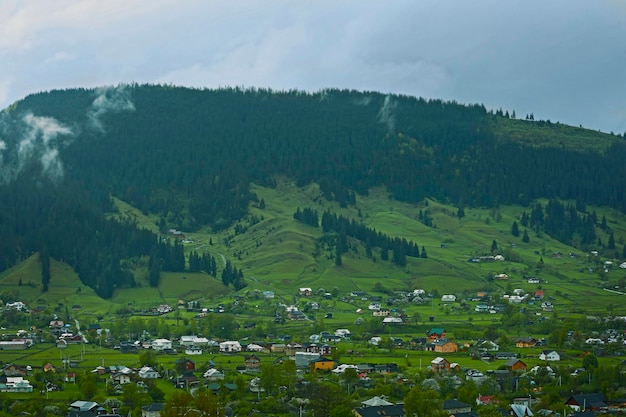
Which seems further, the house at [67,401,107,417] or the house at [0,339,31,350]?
the house at [0,339,31,350]

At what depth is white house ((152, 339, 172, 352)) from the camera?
119 m

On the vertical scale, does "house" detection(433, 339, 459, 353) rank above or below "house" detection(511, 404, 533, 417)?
below

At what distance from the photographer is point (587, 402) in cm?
8200

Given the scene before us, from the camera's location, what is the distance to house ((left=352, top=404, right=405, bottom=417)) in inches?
3039

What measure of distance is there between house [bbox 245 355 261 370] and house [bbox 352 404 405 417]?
26207 millimetres

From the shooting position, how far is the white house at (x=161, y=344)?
4668 inches

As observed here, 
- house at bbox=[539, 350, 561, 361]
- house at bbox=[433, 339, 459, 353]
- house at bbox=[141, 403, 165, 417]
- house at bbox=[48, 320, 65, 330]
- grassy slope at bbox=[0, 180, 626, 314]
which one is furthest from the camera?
grassy slope at bbox=[0, 180, 626, 314]

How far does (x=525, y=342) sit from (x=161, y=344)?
40.1 metres

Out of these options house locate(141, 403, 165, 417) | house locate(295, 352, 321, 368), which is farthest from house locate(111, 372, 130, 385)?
house locate(295, 352, 321, 368)

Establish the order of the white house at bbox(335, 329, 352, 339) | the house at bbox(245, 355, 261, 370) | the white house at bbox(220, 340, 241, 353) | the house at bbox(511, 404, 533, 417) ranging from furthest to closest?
the white house at bbox(335, 329, 352, 339), the white house at bbox(220, 340, 241, 353), the house at bbox(245, 355, 261, 370), the house at bbox(511, 404, 533, 417)

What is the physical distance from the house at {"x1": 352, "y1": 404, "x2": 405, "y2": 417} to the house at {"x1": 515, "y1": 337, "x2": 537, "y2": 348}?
41.8 metres

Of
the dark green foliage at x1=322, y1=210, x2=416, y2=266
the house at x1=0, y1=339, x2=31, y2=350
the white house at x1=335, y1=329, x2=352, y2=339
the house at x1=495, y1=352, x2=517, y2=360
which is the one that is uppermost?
the dark green foliage at x1=322, y1=210, x2=416, y2=266

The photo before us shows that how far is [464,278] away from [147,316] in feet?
171

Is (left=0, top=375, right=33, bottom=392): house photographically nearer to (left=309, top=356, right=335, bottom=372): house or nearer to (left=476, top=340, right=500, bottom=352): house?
(left=309, top=356, right=335, bottom=372): house
